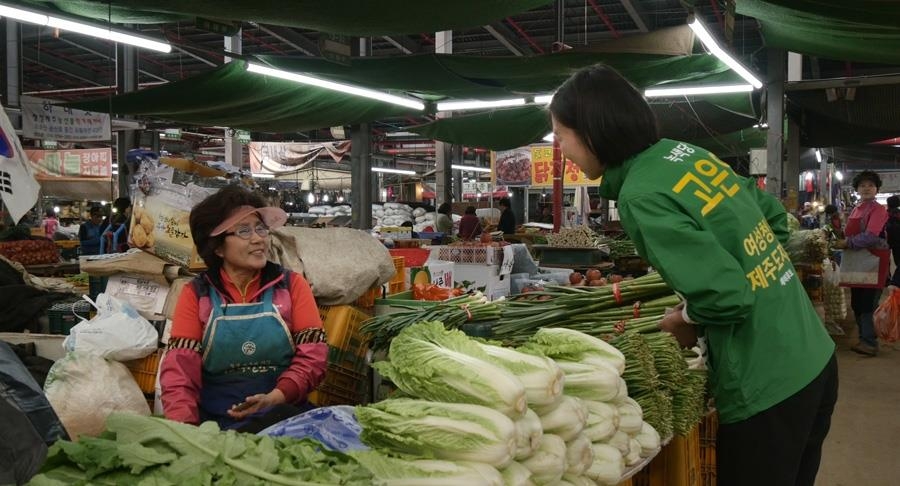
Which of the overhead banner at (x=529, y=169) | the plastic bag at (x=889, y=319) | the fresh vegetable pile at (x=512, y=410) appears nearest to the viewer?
the fresh vegetable pile at (x=512, y=410)

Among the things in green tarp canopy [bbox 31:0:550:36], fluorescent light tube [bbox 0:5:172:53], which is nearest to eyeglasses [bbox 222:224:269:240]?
green tarp canopy [bbox 31:0:550:36]

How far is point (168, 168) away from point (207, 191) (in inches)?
10.7

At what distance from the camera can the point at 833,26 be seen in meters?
6.04

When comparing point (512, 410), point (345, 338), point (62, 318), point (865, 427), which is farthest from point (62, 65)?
point (512, 410)

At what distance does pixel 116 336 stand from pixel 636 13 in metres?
15.0

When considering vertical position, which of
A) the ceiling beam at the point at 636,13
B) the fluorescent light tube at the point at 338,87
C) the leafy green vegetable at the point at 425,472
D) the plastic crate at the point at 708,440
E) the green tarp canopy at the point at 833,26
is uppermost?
the ceiling beam at the point at 636,13

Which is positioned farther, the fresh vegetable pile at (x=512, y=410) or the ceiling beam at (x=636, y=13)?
the ceiling beam at (x=636, y=13)

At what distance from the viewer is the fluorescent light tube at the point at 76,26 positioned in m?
5.74

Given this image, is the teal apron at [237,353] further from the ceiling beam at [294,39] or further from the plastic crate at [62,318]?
the ceiling beam at [294,39]

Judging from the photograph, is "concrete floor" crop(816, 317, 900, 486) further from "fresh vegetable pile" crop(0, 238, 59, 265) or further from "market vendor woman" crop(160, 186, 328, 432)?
"fresh vegetable pile" crop(0, 238, 59, 265)

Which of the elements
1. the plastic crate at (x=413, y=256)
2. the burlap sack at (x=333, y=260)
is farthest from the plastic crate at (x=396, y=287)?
the plastic crate at (x=413, y=256)

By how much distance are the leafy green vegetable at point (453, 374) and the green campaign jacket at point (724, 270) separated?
1.93 ft

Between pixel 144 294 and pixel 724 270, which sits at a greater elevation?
pixel 724 270

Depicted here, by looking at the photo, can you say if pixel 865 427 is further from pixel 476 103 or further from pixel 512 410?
pixel 476 103
